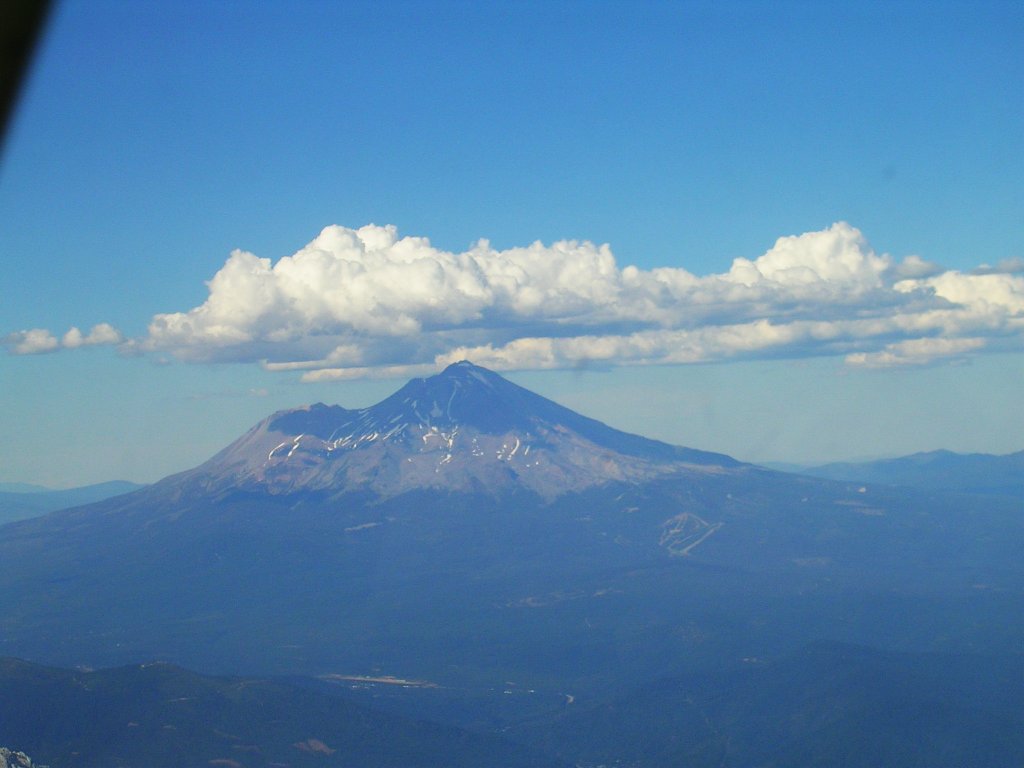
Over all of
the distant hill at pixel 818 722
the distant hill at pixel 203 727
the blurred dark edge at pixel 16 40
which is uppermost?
the blurred dark edge at pixel 16 40

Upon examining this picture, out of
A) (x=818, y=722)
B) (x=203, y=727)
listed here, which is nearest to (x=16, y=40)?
(x=203, y=727)

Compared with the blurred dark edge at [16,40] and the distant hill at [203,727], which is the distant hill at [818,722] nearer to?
the distant hill at [203,727]

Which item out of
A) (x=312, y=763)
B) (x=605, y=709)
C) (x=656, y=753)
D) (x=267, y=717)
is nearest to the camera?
(x=312, y=763)

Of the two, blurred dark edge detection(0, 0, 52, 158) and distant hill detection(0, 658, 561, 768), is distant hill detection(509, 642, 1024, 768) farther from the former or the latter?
blurred dark edge detection(0, 0, 52, 158)

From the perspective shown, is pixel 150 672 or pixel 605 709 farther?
pixel 605 709

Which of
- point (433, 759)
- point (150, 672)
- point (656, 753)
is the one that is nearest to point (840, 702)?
point (656, 753)

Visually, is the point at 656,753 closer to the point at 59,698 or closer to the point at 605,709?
the point at 605,709

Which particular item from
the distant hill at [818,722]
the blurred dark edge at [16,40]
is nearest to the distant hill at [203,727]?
the distant hill at [818,722]
